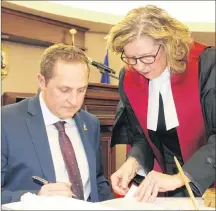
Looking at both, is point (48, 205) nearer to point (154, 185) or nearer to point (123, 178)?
point (154, 185)

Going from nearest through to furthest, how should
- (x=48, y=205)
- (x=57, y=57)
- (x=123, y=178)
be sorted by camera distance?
(x=48, y=205) → (x=123, y=178) → (x=57, y=57)

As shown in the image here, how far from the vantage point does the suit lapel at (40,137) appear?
1924 mm

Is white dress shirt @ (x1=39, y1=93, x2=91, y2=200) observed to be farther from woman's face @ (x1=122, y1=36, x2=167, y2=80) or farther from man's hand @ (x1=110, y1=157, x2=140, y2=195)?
woman's face @ (x1=122, y1=36, x2=167, y2=80)

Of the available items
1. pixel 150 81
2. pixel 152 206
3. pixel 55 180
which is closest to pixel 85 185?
pixel 55 180

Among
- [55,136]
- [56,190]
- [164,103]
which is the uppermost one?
[164,103]

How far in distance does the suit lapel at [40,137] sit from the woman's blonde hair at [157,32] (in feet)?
1.68

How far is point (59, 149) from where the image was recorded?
2.04 meters

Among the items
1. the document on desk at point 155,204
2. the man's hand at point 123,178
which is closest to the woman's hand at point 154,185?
the document on desk at point 155,204

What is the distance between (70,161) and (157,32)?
2.37 ft

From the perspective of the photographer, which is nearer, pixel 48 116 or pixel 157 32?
pixel 157 32

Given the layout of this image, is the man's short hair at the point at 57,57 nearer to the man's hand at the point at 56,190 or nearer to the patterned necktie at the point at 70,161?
the patterned necktie at the point at 70,161

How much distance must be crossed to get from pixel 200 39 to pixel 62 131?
444 centimetres

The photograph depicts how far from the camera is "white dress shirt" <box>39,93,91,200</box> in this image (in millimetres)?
1979

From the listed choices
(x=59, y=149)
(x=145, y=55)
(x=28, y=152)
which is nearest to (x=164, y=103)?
(x=145, y=55)
